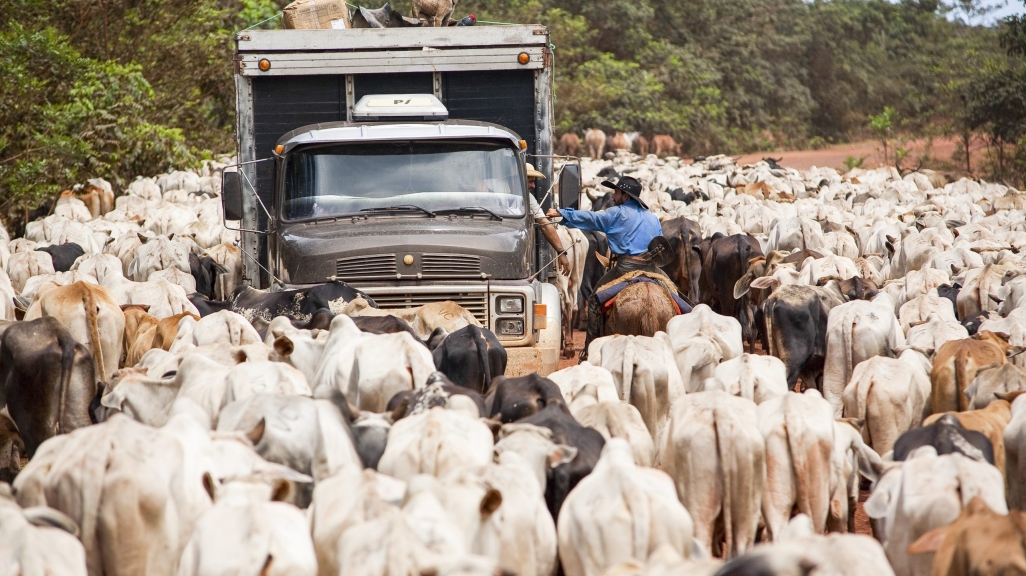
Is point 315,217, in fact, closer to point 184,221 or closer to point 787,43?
point 184,221

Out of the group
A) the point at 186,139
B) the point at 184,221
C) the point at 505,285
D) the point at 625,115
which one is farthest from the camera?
the point at 625,115

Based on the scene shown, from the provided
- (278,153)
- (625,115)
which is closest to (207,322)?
(278,153)

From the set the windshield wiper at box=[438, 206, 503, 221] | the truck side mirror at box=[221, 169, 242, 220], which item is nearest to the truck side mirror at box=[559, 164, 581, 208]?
the windshield wiper at box=[438, 206, 503, 221]

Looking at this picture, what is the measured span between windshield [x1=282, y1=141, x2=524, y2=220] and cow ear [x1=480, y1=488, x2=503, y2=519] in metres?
4.44

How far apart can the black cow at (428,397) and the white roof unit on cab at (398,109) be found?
11.2ft

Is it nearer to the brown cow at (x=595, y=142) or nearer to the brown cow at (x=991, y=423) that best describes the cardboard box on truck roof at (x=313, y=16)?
the brown cow at (x=991, y=423)

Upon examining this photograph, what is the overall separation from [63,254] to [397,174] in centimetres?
653

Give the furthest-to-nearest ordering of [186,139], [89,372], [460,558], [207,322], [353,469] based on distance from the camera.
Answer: [186,139]
[207,322]
[89,372]
[353,469]
[460,558]

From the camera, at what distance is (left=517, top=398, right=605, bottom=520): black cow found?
18.1ft

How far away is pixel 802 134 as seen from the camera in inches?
1841

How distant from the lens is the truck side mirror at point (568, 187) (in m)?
9.45

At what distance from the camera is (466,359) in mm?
7477

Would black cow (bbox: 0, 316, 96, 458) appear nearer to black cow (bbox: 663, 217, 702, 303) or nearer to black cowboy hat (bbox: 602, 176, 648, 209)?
black cowboy hat (bbox: 602, 176, 648, 209)

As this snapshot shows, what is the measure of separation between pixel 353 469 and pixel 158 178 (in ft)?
63.0
